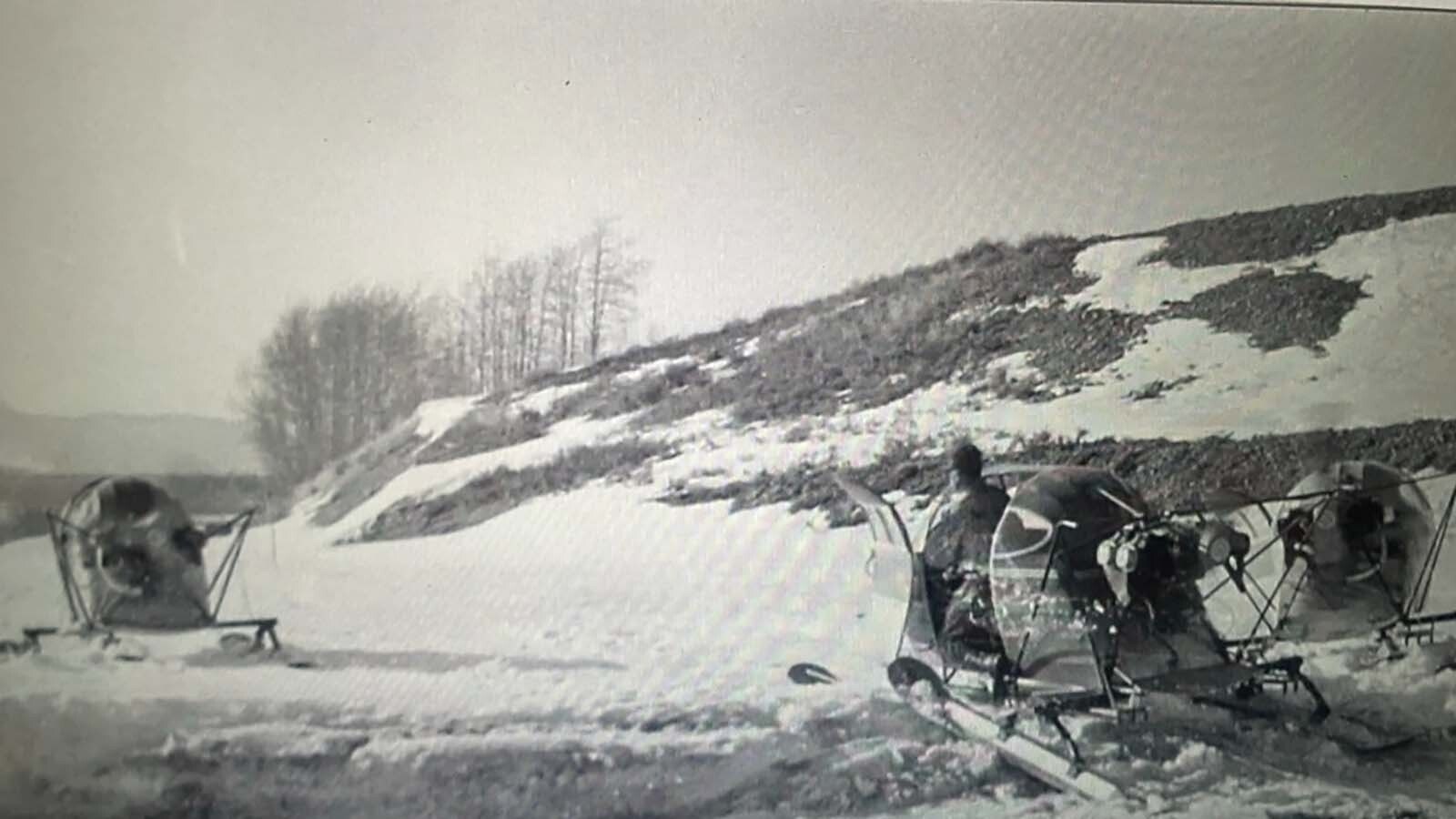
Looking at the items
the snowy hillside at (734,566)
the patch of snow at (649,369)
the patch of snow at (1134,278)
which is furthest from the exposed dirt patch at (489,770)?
the patch of snow at (1134,278)

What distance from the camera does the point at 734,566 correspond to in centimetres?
122


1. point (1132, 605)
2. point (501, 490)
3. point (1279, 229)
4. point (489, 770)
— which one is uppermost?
point (1279, 229)

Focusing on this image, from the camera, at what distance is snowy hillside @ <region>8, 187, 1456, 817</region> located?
116cm

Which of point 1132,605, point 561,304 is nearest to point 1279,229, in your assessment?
point 1132,605

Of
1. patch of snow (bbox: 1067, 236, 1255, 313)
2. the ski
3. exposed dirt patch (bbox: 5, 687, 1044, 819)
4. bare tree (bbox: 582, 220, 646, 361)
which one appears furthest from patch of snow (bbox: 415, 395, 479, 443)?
patch of snow (bbox: 1067, 236, 1255, 313)

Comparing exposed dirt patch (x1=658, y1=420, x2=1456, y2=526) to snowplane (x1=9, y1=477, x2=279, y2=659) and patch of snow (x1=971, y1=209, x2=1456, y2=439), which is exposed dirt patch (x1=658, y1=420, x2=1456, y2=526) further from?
snowplane (x1=9, y1=477, x2=279, y2=659)

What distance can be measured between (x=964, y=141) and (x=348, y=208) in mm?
585

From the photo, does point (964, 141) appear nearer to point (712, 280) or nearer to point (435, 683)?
point (712, 280)

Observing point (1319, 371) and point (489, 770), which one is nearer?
point (489, 770)

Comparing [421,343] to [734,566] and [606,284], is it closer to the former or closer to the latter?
[606,284]

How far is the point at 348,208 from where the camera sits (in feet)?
3.86

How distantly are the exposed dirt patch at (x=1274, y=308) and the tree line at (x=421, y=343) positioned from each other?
57 centimetres

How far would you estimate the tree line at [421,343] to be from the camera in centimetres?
116

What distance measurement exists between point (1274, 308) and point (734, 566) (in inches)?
23.6
